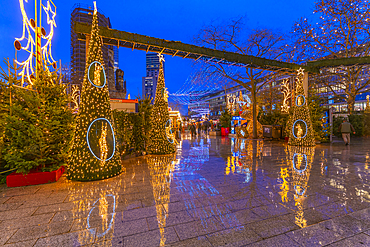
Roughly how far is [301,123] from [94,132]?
11.8m

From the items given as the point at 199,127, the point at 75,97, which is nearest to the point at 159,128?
the point at 75,97

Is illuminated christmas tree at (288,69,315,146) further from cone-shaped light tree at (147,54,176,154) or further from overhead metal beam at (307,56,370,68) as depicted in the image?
cone-shaped light tree at (147,54,176,154)

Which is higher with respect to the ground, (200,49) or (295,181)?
(200,49)

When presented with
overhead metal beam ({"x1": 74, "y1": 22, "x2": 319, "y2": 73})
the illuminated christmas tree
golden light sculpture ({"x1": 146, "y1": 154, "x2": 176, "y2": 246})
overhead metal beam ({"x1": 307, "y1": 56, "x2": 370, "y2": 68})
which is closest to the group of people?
overhead metal beam ({"x1": 74, "y1": 22, "x2": 319, "y2": 73})

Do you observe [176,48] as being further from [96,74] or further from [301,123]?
[301,123]

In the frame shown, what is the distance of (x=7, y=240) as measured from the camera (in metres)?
2.55

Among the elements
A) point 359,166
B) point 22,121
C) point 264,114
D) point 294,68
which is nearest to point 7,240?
point 22,121

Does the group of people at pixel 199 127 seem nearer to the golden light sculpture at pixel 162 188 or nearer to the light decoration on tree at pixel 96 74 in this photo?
the golden light sculpture at pixel 162 188

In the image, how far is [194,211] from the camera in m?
3.36

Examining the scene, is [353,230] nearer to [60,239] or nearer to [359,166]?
[60,239]

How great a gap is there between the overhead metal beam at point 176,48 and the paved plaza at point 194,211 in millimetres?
6707

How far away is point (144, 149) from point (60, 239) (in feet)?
23.7

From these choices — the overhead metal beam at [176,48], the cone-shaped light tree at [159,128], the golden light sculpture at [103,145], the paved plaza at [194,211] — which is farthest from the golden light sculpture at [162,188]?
the overhead metal beam at [176,48]

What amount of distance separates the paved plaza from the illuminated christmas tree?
20.3 feet
